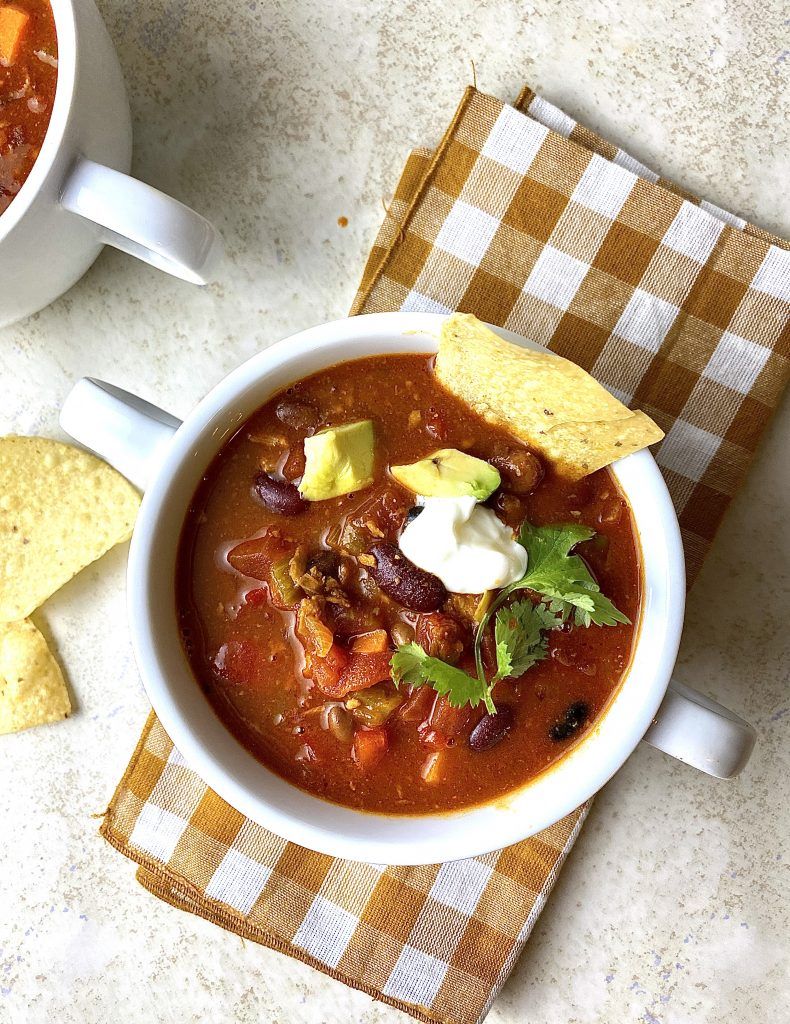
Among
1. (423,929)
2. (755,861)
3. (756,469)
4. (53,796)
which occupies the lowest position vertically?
(53,796)

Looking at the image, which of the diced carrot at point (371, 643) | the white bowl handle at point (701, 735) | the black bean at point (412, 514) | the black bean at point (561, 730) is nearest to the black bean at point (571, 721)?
the black bean at point (561, 730)

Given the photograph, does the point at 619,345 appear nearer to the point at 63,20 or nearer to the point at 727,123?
the point at 727,123

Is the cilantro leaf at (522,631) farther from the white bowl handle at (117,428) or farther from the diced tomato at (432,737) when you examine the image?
the white bowl handle at (117,428)

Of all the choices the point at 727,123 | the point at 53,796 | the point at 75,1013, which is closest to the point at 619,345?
the point at 727,123

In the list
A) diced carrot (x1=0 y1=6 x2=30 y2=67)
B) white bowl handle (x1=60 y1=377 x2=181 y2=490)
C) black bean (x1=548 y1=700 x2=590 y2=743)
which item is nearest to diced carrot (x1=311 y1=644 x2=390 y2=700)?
black bean (x1=548 y1=700 x2=590 y2=743)

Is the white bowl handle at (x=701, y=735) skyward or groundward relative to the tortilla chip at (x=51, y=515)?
skyward

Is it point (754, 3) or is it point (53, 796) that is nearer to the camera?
point (754, 3)

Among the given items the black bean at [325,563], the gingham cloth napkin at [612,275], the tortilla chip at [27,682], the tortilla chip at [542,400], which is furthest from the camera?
the tortilla chip at [27,682]

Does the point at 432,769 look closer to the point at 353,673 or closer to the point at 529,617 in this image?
the point at 353,673
